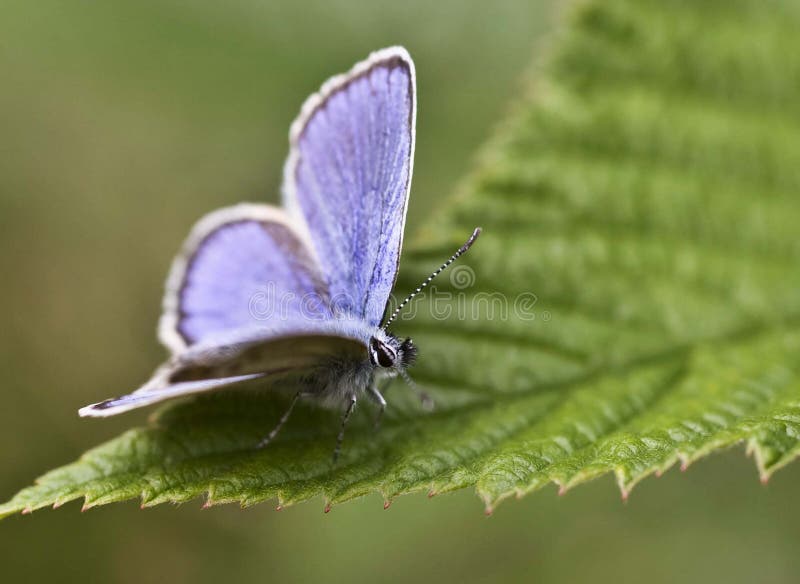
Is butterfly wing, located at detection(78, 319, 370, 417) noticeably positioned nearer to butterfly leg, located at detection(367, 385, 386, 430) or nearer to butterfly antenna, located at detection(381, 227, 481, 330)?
butterfly leg, located at detection(367, 385, 386, 430)

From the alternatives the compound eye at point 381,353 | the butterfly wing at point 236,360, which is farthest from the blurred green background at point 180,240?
the butterfly wing at point 236,360

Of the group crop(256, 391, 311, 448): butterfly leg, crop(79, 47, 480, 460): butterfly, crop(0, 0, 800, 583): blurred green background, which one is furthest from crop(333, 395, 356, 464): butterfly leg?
crop(0, 0, 800, 583): blurred green background

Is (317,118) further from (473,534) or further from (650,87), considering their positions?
(473,534)

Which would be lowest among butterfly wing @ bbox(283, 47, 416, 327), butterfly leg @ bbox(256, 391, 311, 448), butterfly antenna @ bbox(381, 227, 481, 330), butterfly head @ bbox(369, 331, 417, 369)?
butterfly leg @ bbox(256, 391, 311, 448)

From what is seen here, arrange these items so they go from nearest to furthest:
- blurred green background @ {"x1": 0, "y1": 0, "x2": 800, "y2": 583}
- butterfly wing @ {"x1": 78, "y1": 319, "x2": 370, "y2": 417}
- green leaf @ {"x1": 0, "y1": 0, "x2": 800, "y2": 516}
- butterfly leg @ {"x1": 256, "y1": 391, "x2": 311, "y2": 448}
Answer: butterfly wing @ {"x1": 78, "y1": 319, "x2": 370, "y2": 417} < green leaf @ {"x1": 0, "y1": 0, "x2": 800, "y2": 516} < butterfly leg @ {"x1": 256, "y1": 391, "x2": 311, "y2": 448} < blurred green background @ {"x1": 0, "y1": 0, "x2": 800, "y2": 583}

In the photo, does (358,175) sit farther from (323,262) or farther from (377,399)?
(377,399)

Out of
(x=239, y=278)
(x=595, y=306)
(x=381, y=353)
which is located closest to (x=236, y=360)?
(x=381, y=353)

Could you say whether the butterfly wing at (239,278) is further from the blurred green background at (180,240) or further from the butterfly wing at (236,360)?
the blurred green background at (180,240)
